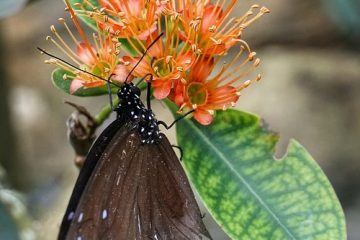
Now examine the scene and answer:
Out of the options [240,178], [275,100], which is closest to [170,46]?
[240,178]

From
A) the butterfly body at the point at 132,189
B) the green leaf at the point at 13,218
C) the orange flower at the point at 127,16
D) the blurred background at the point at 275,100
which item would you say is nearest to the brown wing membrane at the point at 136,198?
the butterfly body at the point at 132,189

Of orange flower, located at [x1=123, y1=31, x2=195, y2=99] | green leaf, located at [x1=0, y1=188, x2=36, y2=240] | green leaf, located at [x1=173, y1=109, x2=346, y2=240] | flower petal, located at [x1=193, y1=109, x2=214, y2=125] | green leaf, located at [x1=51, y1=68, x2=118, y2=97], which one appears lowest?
green leaf, located at [x1=173, y1=109, x2=346, y2=240]

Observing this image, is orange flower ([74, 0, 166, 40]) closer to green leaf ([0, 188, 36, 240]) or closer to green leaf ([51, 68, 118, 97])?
green leaf ([51, 68, 118, 97])

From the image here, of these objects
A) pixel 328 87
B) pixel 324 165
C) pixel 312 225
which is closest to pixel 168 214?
pixel 312 225

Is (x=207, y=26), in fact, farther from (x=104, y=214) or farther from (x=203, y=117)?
(x=104, y=214)

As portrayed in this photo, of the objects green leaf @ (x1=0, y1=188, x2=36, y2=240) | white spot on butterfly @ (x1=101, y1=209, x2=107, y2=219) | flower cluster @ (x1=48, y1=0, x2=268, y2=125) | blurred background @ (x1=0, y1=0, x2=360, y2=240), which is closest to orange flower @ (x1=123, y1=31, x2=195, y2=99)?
flower cluster @ (x1=48, y1=0, x2=268, y2=125)
